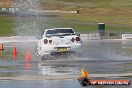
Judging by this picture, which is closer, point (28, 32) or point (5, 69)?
point (5, 69)

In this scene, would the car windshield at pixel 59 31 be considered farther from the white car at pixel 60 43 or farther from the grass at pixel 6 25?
the grass at pixel 6 25

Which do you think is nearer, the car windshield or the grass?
the car windshield

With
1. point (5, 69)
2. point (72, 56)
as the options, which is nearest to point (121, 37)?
point (72, 56)

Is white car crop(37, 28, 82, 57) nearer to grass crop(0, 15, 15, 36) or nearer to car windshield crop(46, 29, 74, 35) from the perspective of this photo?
car windshield crop(46, 29, 74, 35)

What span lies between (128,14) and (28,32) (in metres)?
25.0

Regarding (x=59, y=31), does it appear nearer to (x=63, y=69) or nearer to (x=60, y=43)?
(x=60, y=43)

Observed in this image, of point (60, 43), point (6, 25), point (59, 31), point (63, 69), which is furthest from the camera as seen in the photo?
point (6, 25)

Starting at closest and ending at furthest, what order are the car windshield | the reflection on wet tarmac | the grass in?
the reflection on wet tarmac
the car windshield
the grass

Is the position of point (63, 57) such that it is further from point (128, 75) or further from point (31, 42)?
point (31, 42)

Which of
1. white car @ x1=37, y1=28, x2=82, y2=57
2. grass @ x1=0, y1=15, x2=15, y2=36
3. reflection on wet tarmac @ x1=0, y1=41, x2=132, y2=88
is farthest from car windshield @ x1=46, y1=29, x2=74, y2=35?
grass @ x1=0, y1=15, x2=15, y2=36

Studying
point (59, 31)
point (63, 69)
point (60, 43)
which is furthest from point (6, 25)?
point (63, 69)

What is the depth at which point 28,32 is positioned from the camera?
60.2 m

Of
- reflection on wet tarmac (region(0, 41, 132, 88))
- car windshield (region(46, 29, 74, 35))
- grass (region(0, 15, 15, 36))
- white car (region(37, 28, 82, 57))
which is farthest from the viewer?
grass (region(0, 15, 15, 36))

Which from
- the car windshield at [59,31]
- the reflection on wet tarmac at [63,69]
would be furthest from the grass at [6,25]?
the reflection on wet tarmac at [63,69]
